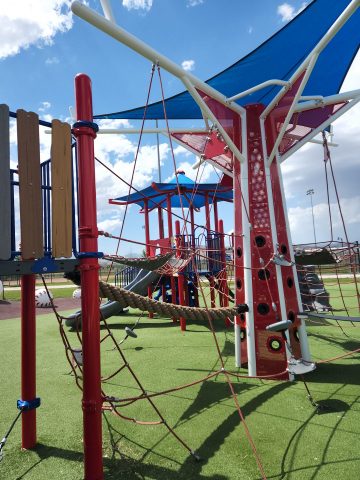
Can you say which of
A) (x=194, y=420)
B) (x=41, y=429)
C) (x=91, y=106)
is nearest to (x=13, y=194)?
(x=91, y=106)

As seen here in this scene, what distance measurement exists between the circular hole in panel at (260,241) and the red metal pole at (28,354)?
11.3ft

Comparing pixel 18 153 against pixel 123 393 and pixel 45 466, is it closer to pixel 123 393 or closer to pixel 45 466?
pixel 45 466

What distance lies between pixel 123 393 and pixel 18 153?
3.46 m

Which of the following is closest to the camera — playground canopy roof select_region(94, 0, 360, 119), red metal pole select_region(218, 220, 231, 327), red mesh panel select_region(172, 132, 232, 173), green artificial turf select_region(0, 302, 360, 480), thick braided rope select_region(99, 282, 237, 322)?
green artificial turf select_region(0, 302, 360, 480)

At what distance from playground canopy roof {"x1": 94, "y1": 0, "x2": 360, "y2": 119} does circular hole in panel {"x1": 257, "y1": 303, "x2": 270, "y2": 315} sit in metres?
3.34

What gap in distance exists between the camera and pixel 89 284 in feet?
8.38

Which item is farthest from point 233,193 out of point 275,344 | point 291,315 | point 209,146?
point 275,344

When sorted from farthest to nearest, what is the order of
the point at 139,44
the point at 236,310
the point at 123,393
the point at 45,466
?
the point at 236,310 < the point at 123,393 < the point at 139,44 < the point at 45,466

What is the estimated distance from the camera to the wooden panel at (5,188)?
92.8 inches

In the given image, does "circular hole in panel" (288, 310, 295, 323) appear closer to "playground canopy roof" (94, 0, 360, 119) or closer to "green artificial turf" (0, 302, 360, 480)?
"green artificial turf" (0, 302, 360, 480)

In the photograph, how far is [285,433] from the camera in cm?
331

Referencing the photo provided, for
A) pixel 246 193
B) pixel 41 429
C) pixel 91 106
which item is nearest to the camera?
pixel 91 106

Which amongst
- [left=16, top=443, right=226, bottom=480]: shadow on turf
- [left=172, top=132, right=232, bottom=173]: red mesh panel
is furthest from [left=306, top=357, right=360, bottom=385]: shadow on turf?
[left=172, top=132, right=232, bottom=173]: red mesh panel

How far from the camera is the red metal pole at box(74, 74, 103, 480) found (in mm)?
2469
